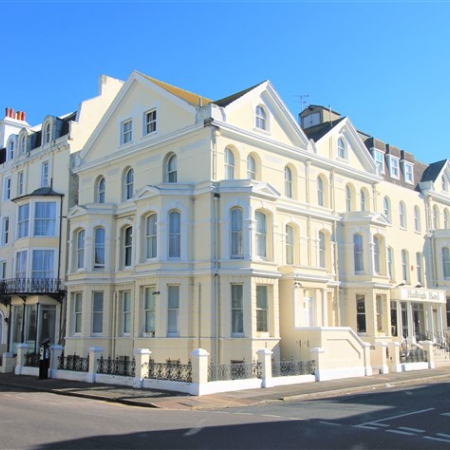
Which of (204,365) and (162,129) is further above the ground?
(162,129)

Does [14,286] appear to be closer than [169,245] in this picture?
No

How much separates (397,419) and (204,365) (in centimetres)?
738

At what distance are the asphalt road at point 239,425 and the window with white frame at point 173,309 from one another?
6888 mm

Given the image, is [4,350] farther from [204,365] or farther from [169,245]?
[204,365]

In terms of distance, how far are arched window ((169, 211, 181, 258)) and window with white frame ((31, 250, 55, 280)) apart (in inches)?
369

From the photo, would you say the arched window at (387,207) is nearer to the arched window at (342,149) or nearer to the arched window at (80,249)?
the arched window at (342,149)

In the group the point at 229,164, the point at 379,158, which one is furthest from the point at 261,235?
the point at 379,158

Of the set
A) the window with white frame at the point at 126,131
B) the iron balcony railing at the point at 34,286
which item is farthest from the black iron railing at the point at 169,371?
the window with white frame at the point at 126,131

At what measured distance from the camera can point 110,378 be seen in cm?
2203

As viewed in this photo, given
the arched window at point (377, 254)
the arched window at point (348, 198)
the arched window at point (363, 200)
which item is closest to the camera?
the arched window at point (377, 254)

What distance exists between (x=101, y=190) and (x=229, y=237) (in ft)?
30.5

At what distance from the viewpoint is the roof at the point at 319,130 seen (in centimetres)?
3061

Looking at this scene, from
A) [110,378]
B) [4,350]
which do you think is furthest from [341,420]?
[4,350]

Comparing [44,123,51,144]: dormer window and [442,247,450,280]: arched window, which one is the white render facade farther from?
[44,123,51,144]: dormer window
